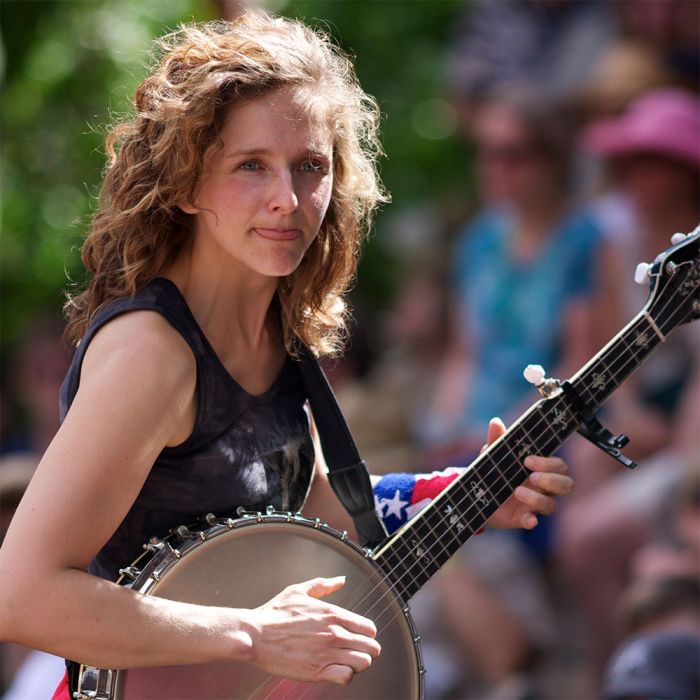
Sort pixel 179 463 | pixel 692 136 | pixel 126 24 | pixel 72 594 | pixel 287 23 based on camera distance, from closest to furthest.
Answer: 1. pixel 72 594
2. pixel 179 463
3. pixel 287 23
4. pixel 692 136
5. pixel 126 24

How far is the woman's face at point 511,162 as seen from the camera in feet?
18.4

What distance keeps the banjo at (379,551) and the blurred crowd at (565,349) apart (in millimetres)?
1687

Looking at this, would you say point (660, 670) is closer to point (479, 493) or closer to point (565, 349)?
point (479, 493)

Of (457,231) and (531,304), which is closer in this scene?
(531,304)

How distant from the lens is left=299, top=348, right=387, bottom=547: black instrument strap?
2.58 metres

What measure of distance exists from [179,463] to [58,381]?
479 centimetres

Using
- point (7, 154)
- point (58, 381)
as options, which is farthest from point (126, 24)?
point (58, 381)

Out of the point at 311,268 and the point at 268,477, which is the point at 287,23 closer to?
the point at 311,268

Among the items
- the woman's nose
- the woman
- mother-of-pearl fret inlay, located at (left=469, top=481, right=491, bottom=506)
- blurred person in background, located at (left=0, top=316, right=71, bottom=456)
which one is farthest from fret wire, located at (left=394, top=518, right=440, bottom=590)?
blurred person in background, located at (left=0, top=316, right=71, bottom=456)

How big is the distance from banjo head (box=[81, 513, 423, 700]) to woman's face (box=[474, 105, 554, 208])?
11.0ft

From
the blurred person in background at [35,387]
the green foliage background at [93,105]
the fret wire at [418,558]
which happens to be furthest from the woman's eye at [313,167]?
the green foliage background at [93,105]

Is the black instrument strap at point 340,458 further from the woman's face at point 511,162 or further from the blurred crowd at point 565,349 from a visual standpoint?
the woman's face at point 511,162

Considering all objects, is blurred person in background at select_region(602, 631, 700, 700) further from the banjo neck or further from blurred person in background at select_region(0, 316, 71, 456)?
blurred person in background at select_region(0, 316, 71, 456)

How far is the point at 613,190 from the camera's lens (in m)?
5.50
